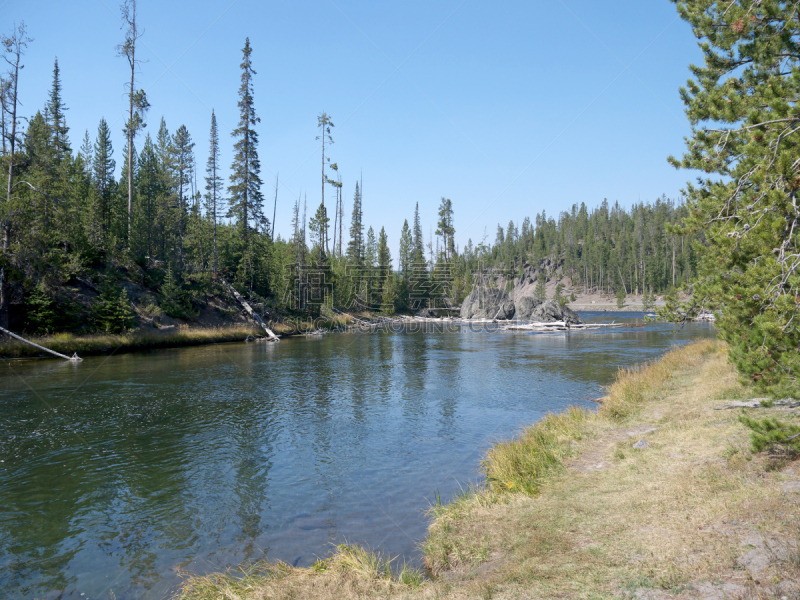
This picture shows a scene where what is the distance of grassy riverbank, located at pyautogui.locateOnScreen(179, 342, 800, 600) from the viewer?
195 inches

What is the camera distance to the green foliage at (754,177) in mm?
6504

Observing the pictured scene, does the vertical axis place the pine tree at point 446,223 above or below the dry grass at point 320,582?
above

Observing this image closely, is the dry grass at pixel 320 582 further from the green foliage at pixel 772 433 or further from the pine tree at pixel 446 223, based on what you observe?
the pine tree at pixel 446 223

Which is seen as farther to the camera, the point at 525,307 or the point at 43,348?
the point at 525,307

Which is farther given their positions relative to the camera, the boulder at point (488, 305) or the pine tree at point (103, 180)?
the boulder at point (488, 305)

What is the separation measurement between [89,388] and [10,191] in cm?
1853

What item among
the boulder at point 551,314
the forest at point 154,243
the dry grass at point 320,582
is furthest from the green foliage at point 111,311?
the boulder at point 551,314

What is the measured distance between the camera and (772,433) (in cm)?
683

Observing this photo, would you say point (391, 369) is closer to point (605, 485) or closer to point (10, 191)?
point (605, 485)

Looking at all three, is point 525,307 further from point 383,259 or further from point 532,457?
point 532,457

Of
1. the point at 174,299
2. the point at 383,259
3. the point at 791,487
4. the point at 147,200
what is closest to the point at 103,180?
the point at 147,200

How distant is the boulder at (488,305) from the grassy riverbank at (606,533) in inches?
2686

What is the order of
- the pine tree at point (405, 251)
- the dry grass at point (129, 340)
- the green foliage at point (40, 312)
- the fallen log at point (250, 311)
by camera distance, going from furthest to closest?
the pine tree at point (405, 251), the fallen log at point (250, 311), the green foliage at point (40, 312), the dry grass at point (129, 340)

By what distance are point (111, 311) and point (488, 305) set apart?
58663 mm
